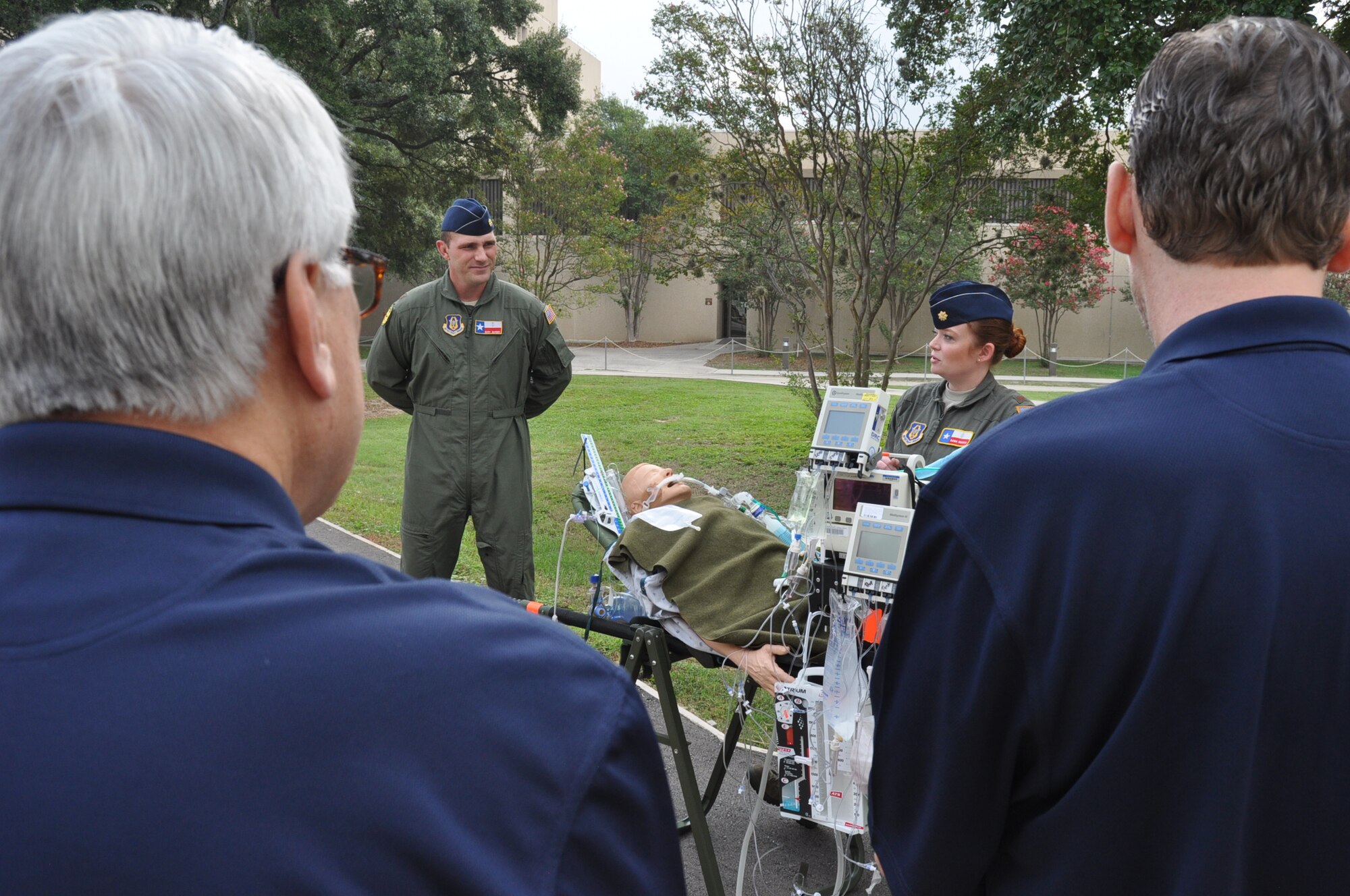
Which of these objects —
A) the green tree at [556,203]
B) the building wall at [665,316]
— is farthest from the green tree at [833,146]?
the building wall at [665,316]

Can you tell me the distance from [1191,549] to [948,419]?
408cm

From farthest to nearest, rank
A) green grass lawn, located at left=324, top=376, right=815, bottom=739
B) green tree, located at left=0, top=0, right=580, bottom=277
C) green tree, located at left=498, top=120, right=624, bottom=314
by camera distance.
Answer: green tree, located at left=498, top=120, right=624, bottom=314, green tree, located at left=0, top=0, right=580, bottom=277, green grass lawn, located at left=324, top=376, right=815, bottom=739

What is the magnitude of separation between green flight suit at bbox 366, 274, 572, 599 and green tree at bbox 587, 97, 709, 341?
20.2 feet

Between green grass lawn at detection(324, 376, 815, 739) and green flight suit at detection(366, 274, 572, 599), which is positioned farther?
green grass lawn at detection(324, 376, 815, 739)

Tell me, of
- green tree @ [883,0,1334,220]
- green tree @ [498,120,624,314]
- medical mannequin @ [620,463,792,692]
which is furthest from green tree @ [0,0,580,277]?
medical mannequin @ [620,463,792,692]

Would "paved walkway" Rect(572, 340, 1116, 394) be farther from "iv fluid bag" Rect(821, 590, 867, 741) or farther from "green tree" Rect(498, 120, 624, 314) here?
"iv fluid bag" Rect(821, 590, 867, 741)

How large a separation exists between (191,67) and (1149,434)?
1085 millimetres

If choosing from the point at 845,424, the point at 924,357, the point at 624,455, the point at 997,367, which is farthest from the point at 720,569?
the point at 924,357

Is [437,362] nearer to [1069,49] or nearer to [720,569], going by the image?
[720,569]

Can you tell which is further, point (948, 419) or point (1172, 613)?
point (948, 419)

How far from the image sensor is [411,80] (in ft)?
58.0

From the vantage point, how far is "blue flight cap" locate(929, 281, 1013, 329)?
498 centimetres

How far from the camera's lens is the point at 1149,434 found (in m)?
1.18

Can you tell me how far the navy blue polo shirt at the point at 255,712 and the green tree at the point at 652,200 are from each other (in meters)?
10.6
